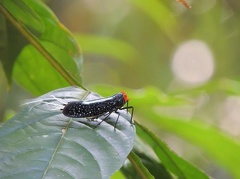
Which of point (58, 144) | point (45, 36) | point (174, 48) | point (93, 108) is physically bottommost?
point (58, 144)

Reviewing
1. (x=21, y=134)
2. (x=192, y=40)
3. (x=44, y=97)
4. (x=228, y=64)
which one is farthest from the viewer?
(x=192, y=40)

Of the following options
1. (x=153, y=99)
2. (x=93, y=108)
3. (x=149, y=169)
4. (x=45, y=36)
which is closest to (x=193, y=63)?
(x=153, y=99)

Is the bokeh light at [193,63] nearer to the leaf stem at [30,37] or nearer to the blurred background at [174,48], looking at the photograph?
the blurred background at [174,48]

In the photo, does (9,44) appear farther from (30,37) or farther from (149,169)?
(149,169)

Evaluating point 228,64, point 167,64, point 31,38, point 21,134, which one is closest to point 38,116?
point 21,134

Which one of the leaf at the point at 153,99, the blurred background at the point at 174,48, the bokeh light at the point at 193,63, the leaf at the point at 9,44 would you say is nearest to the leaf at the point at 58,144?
the leaf at the point at 9,44

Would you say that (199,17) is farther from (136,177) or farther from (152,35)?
(136,177)

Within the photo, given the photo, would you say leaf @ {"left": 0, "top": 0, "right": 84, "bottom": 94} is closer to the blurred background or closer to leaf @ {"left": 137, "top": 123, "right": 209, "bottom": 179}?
leaf @ {"left": 137, "top": 123, "right": 209, "bottom": 179}
